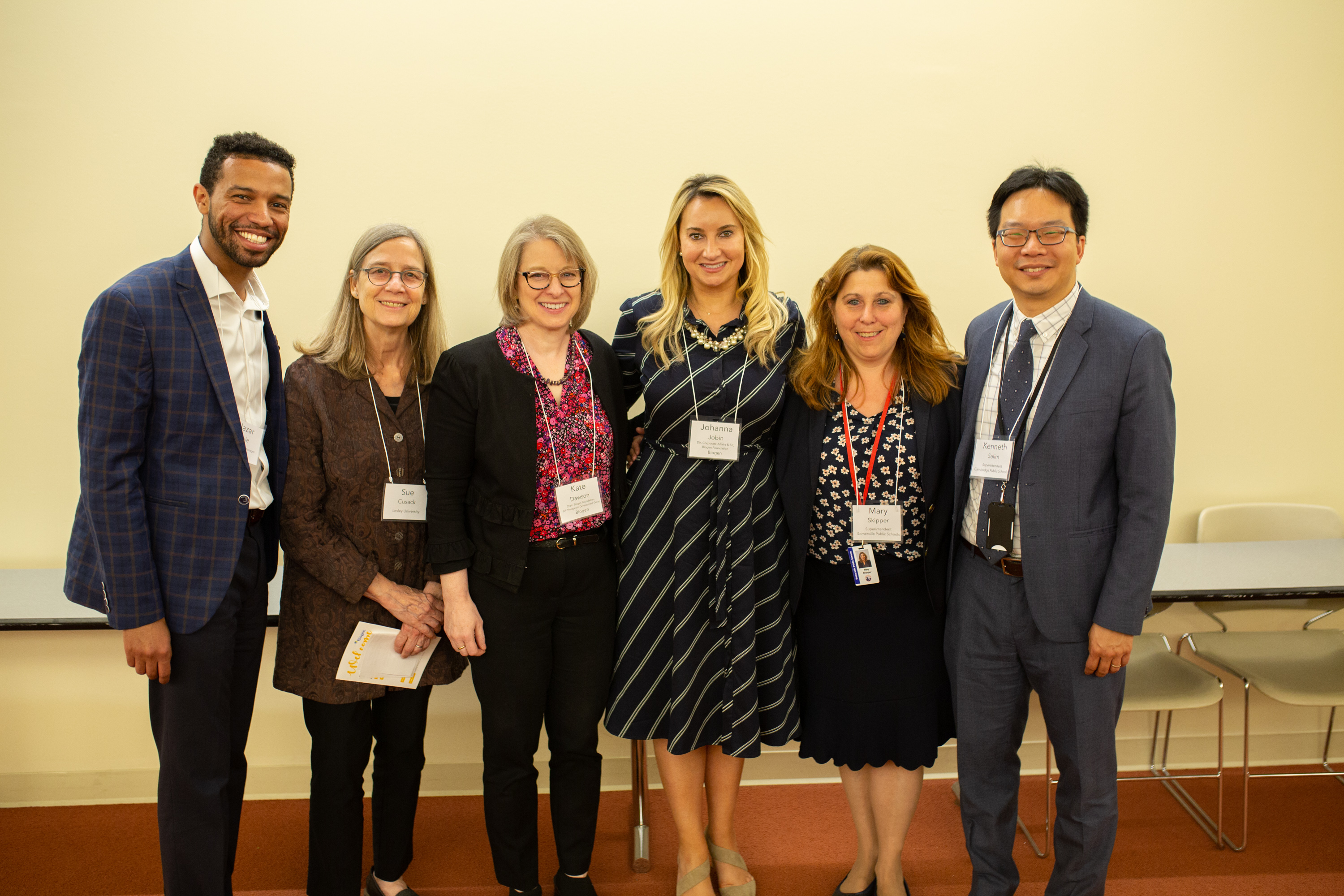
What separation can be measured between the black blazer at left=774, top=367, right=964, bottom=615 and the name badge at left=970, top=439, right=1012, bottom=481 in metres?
0.12

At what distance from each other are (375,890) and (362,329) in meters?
1.63

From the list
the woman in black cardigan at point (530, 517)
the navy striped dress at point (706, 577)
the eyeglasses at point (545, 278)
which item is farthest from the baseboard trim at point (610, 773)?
the eyeglasses at point (545, 278)

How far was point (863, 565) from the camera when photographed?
1942 millimetres

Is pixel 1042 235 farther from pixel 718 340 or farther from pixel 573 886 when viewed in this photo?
pixel 573 886

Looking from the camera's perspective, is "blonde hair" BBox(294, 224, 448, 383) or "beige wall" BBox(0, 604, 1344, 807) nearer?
"blonde hair" BBox(294, 224, 448, 383)

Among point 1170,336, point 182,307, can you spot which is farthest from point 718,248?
point 1170,336

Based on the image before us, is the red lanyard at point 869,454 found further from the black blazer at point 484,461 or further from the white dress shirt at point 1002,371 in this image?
the black blazer at point 484,461

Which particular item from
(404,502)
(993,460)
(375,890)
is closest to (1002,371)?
(993,460)

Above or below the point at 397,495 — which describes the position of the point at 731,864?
below

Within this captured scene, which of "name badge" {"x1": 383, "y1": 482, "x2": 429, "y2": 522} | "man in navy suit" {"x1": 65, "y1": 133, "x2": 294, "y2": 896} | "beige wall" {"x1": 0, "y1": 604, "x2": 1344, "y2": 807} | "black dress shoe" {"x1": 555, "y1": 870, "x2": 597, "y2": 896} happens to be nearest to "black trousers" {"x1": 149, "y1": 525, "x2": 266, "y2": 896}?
"man in navy suit" {"x1": 65, "y1": 133, "x2": 294, "y2": 896}

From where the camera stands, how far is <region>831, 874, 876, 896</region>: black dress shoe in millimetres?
2152

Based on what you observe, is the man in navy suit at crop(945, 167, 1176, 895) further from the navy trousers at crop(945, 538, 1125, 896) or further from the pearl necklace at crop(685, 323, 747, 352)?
the pearl necklace at crop(685, 323, 747, 352)

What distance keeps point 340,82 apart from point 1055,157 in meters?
→ 2.62

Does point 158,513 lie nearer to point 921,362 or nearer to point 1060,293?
point 921,362
